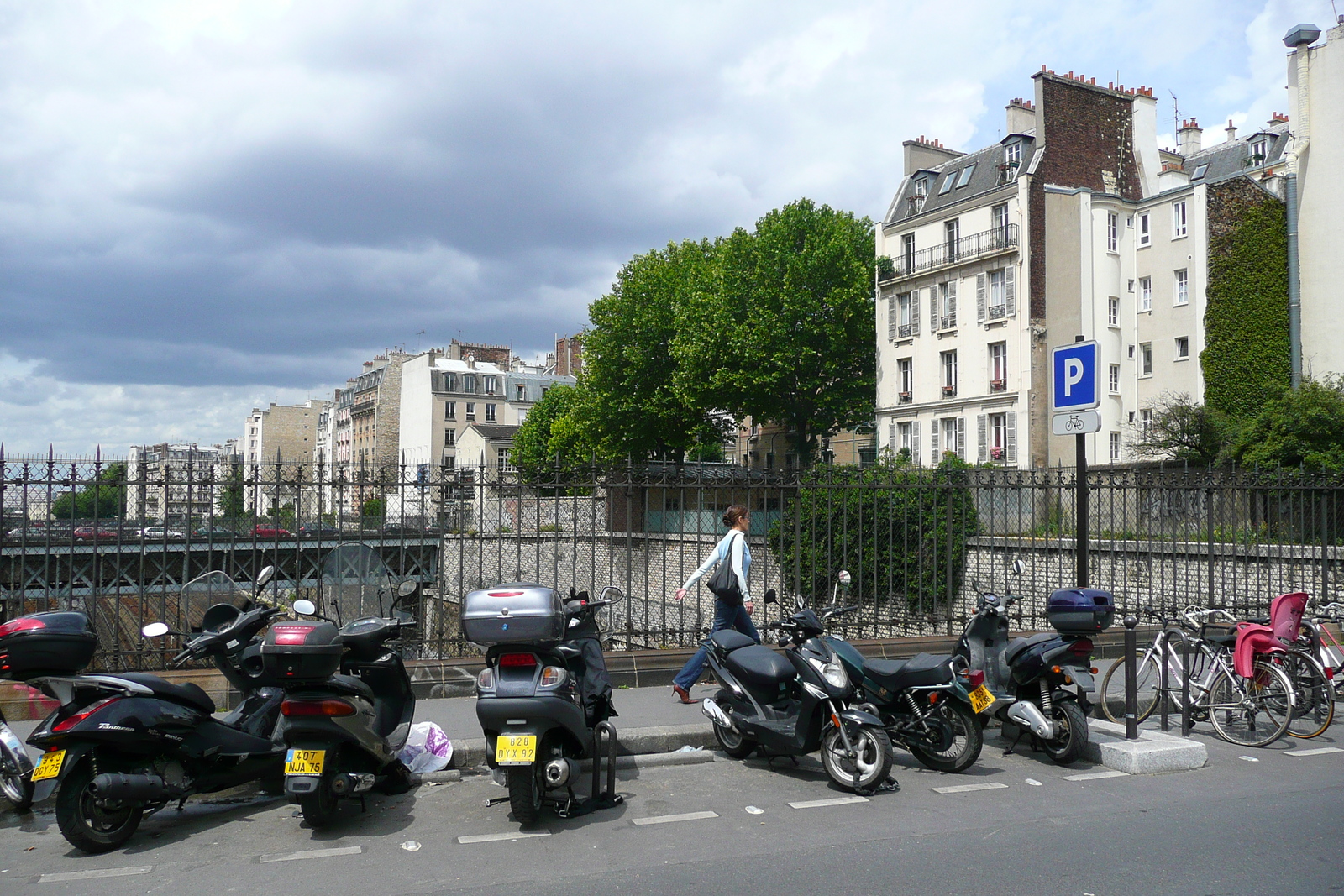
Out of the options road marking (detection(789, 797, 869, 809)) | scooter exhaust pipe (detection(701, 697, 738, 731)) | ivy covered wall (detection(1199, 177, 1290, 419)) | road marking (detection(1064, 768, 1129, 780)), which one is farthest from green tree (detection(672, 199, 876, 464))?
road marking (detection(789, 797, 869, 809))

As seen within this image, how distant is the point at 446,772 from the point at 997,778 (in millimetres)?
3808

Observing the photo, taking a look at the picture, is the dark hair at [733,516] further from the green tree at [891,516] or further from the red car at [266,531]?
the red car at [266,531]

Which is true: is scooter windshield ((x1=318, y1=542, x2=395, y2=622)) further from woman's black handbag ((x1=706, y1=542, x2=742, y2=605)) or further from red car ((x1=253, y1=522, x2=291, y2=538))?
woman's black handbag ((x1=706, y1=542, x2=742, y2=605))

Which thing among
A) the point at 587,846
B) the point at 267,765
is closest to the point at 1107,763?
the point at 587,846

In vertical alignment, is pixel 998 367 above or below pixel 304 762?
above

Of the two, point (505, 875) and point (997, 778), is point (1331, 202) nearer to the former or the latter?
point (997, 778)

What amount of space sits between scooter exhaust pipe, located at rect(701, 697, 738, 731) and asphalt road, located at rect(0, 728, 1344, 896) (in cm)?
46

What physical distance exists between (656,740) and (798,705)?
4.29 ft

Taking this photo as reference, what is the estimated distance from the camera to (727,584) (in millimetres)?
9078

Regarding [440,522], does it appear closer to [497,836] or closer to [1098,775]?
[497,836]

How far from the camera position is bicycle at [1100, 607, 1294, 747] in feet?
26.6

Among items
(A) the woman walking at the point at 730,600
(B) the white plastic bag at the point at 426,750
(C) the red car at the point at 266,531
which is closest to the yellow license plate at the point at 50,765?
A: (B) the white plastic bag at the point at 426,750

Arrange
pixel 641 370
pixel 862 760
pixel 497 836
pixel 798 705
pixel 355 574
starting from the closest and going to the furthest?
pixel 497 836 → pixel 862 760 → pixel 798 705 → pixel 355 574 → pixel 641 370

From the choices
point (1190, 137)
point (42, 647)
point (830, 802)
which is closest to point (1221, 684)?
point (830, 802)
